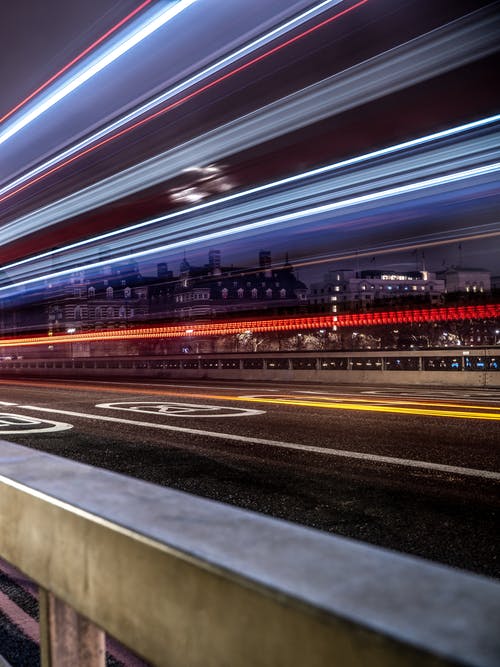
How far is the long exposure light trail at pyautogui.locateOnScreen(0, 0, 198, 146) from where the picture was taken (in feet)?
50.3

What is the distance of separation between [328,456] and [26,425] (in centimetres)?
579

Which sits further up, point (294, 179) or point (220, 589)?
point (294, 179)

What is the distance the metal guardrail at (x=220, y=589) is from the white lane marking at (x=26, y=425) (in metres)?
8.33

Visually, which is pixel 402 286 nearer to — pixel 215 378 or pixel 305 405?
pixel 215 378

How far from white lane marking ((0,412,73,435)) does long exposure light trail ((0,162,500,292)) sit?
16.8m

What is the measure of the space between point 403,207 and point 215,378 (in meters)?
10.8

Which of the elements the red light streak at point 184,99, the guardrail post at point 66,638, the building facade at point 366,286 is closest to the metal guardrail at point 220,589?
the guardrail post at point 66,638

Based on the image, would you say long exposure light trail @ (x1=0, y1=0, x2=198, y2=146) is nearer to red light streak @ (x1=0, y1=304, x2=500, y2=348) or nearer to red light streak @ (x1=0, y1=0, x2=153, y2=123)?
red light streak @ (x1=0, y1=0, x2=153, y2=123)

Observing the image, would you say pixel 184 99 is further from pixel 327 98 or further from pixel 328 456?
pixel 328 456

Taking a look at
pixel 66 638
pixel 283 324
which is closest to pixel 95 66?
pixel 66 638

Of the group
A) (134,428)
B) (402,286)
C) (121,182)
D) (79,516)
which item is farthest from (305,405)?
(402,286)

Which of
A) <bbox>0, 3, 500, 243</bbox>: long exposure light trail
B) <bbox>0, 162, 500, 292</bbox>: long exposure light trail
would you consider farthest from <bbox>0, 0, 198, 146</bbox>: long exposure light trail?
<bbox>0, 162, 500, 292</bbox>: long exposure light trail

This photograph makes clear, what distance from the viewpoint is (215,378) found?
29.0 meters

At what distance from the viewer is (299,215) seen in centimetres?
3053
